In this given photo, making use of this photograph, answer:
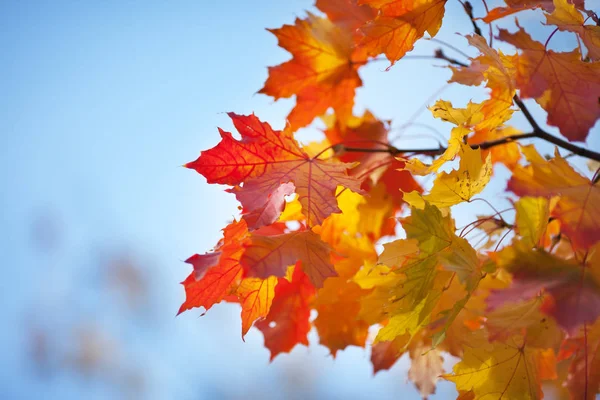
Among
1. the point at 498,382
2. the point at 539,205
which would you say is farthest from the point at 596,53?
the point at 498,382

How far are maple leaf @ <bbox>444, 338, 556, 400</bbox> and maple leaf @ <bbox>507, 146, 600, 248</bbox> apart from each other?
241 millimetres

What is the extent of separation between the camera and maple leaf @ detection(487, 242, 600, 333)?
2.06 feet

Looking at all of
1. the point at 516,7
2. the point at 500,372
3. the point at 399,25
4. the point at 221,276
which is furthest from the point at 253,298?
the point at 516,7

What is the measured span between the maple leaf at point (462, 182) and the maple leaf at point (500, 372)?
0.77 feet

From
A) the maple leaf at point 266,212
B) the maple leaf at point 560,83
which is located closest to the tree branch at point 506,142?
the maple leaf at point 560,83

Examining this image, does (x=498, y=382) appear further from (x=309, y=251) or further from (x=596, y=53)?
(x=596, y=53)

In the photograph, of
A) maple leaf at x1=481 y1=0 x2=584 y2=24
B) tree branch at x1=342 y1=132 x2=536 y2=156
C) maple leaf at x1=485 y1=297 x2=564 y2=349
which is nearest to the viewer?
maple leaf at x1=485 y1=297 x2=564 y2=349

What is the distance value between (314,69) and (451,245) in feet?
2.02

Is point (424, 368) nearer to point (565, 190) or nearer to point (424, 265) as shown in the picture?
point (424, 265)

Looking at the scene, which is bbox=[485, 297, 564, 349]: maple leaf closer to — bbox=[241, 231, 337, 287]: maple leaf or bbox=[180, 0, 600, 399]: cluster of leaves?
bbox=[180, 0, 600, 399]: cluster of leaves

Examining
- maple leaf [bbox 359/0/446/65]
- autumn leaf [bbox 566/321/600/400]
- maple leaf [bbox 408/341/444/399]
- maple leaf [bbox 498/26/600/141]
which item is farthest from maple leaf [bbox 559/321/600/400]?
maple leaf [bbox 359/0/446/65]

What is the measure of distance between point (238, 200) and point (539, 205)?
391mm

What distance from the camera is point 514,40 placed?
0.82 meters

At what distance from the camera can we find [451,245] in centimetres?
75
